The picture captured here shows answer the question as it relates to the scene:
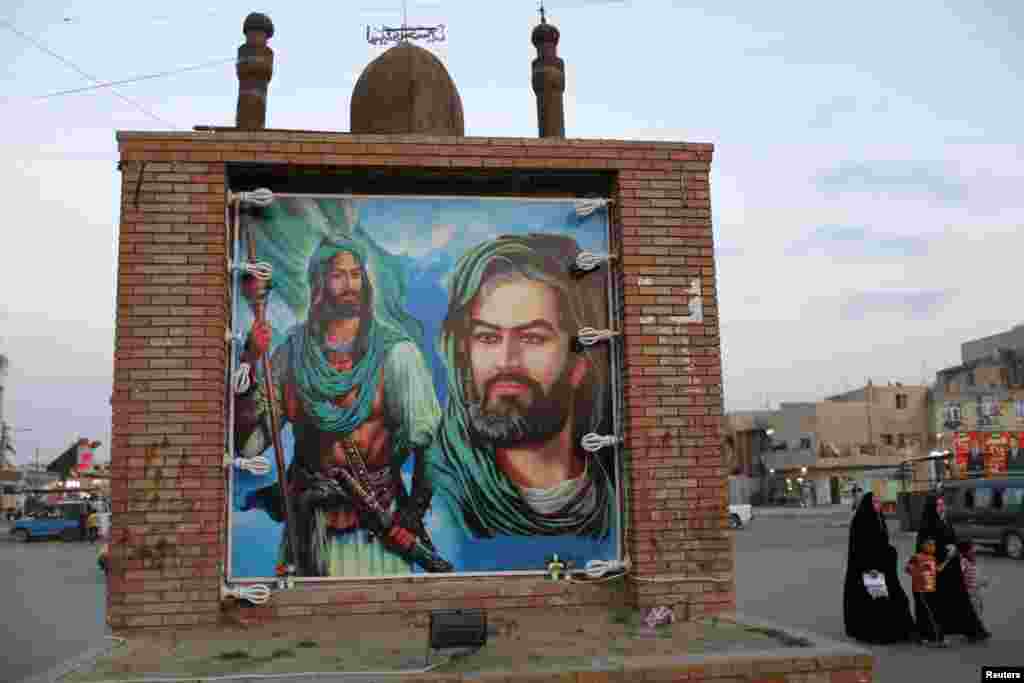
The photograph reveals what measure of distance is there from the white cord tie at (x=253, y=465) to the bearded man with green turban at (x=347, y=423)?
0.37 feet

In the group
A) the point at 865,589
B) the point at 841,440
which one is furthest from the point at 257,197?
the point at 841,440

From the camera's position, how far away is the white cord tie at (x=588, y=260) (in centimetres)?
686

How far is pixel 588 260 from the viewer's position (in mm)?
6863

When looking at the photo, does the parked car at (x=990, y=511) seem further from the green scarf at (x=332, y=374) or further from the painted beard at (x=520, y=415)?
the green scarf at (x=332, y=374)

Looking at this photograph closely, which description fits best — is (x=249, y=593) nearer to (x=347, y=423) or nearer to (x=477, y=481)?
(x=347, y=423)

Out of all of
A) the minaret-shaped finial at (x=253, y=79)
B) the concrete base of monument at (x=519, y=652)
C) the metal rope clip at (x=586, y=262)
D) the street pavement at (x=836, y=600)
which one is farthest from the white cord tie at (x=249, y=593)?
the minaret-shaped finial at (x=253, y=79)

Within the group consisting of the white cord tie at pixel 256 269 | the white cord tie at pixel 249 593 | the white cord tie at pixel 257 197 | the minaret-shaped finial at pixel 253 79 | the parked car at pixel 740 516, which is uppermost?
the minaret-shaped finial at pixel 253 79

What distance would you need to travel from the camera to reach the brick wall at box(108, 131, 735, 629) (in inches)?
238

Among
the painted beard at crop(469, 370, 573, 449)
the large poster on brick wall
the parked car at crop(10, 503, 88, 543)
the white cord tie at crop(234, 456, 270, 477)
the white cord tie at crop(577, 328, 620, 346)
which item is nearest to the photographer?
the white cord tie at crop(234, 456, 270, 477)

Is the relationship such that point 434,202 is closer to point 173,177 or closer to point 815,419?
point 173,177

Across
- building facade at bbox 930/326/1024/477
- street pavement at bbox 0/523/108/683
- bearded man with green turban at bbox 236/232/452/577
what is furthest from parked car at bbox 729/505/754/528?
bearded man with green turban at bbox 236/232/452/577

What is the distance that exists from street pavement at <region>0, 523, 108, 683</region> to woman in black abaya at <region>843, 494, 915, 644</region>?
785 centimetres

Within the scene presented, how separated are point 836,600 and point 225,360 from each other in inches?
445

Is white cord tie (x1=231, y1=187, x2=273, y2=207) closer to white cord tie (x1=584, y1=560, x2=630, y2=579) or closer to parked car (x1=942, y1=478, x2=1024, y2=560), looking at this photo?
white cord tie (x1=584, y1=560, x2=630, y2=579)
